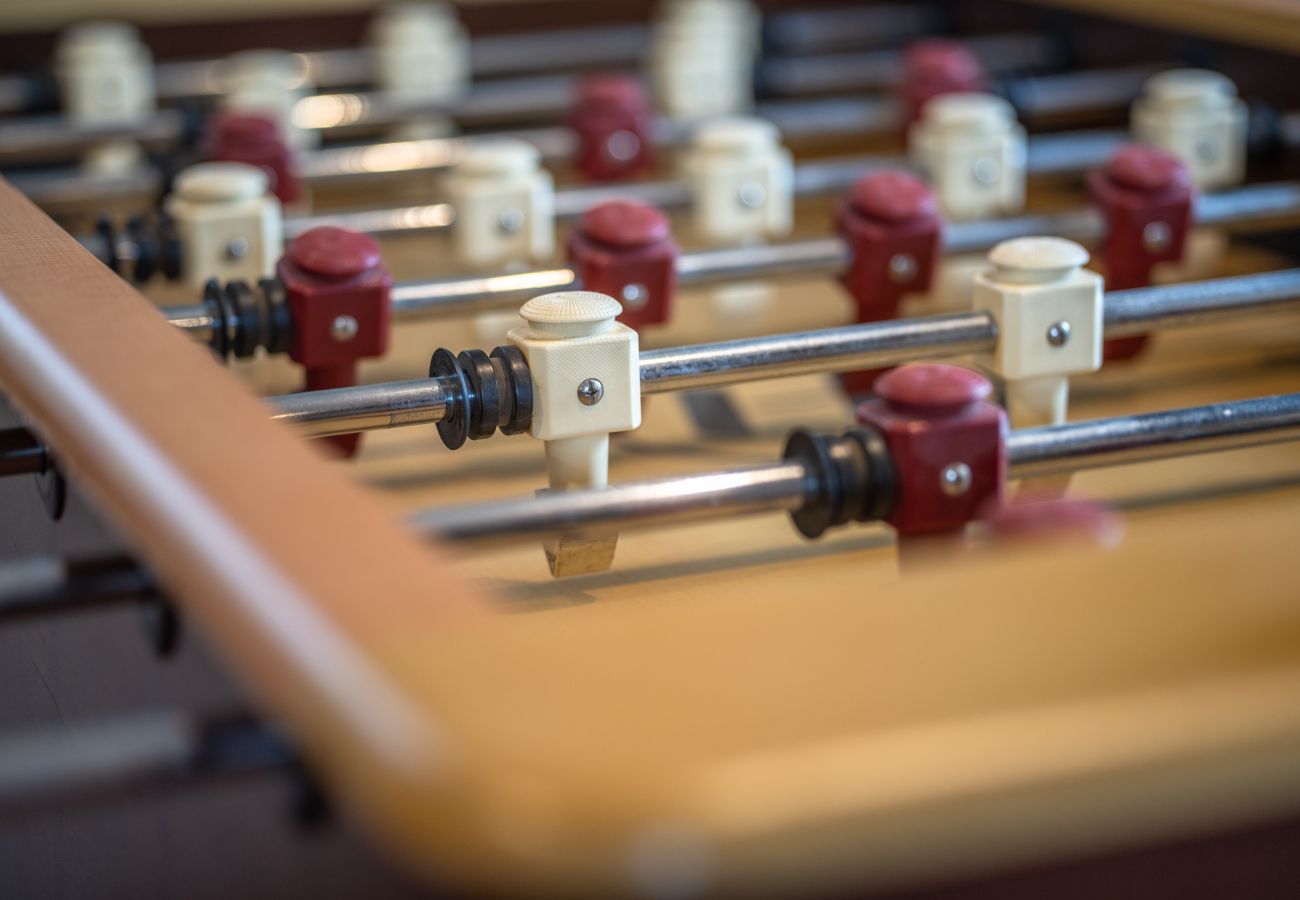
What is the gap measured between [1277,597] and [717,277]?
41.4 inches

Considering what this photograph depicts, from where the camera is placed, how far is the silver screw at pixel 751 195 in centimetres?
190

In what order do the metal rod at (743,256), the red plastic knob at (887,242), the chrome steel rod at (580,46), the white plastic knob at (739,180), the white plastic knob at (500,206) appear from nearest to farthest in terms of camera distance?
1. the metal rod at (743,256)
2. the red plastic knob at (887,242)
3. the white plastic knob at (500,206)
4. the white plastic knob at (739,180)
5. the chrome steel rod at (580,46)

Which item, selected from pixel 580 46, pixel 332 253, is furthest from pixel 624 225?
pixel 580 46

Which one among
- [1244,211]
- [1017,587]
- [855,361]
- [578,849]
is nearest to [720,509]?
[855,361]

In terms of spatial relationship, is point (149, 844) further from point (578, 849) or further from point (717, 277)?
point (717, 277)

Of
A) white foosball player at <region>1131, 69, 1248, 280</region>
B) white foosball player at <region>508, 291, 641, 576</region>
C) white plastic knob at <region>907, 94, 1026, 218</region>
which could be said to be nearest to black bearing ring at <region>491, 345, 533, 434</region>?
white foosball player at <region>508, 291, 641, 576</region>

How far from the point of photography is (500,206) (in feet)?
5.85

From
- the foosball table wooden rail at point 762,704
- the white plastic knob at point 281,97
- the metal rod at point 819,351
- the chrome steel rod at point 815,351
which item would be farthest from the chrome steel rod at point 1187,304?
the white plastic knob at point 281,97

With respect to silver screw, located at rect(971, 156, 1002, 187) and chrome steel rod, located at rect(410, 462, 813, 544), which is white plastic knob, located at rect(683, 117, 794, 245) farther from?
chrome steel rod, located at rect(410, 462, 813, 544)

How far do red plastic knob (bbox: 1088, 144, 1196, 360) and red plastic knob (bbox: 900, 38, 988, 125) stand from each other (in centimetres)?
66

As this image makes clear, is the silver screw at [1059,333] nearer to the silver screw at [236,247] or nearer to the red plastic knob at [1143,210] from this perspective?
the red plastic knob at [1143,210]

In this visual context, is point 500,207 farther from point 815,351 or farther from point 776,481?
point 776,481

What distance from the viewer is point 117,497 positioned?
720mm

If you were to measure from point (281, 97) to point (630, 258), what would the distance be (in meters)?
0.98
